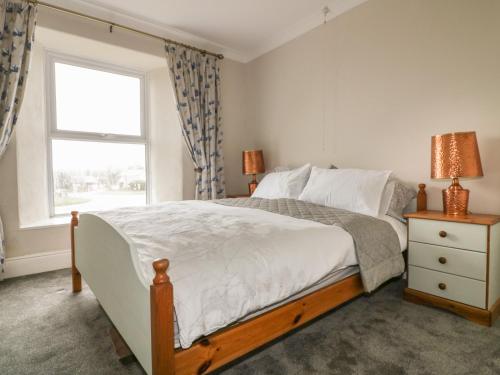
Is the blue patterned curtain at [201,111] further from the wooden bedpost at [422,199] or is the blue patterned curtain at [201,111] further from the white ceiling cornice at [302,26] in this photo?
the wooden bedpost at [422,199]

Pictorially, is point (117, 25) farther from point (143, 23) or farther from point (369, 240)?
point (369, 240)

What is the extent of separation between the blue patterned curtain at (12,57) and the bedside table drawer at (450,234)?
3.29 meters

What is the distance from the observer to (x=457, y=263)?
1768mm

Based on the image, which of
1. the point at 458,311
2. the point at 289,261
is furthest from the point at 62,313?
the point at 458,311

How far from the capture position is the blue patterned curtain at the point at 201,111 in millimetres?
3371

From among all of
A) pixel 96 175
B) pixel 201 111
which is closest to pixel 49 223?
pixel 96 175

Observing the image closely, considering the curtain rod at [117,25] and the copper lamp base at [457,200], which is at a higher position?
the curtain rod at [117,25]

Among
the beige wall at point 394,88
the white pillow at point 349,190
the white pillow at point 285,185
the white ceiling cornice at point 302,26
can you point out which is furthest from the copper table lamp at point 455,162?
the white ceiling cornice at point 302,26

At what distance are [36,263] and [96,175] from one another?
1135 millimetres

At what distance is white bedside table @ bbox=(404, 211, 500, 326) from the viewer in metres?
1.68

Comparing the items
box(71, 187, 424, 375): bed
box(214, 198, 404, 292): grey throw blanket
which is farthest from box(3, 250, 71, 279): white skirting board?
box(214, 198, 404, 292): grey throw blanket

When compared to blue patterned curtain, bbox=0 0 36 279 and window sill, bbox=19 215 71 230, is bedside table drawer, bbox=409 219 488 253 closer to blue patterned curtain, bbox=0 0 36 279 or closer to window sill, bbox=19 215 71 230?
window sill, bbox=19 215 71 230

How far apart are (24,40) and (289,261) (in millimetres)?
2920

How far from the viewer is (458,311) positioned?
5.85 ft
